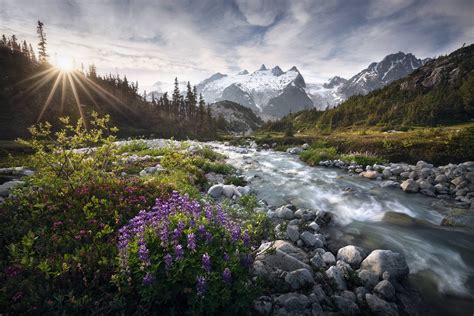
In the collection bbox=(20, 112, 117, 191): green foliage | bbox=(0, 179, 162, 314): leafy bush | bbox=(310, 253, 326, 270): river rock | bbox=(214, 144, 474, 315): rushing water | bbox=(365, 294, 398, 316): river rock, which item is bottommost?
bbox=(214, 144, 474, 315): rushing water

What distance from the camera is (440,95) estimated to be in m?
45.2

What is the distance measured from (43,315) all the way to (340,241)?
731cm

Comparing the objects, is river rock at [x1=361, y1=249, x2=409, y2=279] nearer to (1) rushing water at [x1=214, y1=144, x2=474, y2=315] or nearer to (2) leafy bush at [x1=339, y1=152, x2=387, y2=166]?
(1) rushing water at [x1=214, y1=144, x2=474, y2=315]

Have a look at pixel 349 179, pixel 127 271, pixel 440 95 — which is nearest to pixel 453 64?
pixel 440 95

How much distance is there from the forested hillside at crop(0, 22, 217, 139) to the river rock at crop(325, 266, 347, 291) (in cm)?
4909

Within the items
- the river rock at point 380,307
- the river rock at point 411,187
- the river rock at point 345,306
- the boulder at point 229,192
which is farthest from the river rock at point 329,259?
the river rock at point 411,187

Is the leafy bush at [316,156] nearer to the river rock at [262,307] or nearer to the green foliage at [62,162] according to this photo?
the green foliage at [62,162]

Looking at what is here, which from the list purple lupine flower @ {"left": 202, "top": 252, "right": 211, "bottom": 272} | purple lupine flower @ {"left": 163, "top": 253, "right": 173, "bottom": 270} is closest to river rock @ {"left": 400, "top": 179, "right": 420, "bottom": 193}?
purple lupine flower @ {"left": 202, "top": 252, "right": 211, "bottom": 272}

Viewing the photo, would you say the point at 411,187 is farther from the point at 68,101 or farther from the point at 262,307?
the point at 68,101

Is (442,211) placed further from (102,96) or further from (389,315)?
(102,96)

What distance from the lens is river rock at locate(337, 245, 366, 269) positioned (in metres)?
5.64

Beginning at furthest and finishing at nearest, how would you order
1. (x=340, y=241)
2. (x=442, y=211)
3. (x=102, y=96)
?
(x=102, y=96), (x=442, y=211), (x=340, y=241)

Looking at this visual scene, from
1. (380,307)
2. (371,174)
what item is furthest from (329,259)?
(371,174)

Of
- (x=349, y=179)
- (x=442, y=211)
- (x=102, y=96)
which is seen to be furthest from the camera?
(x=102, y=96)
